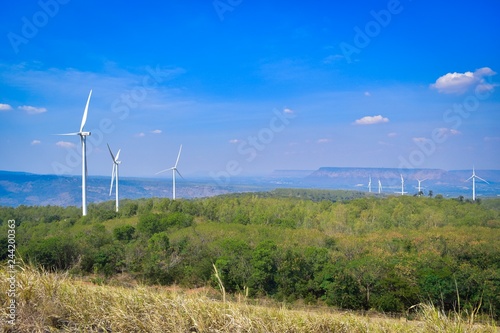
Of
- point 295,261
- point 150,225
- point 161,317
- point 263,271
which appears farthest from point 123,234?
point 161,317

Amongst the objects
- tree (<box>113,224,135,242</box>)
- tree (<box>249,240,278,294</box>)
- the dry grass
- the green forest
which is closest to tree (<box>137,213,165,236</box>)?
the green forest

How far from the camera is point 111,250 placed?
50.7 metres

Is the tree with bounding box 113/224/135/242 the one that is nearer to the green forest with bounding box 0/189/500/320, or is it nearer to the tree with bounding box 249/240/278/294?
the green forest with bounding box 0/189/500/320

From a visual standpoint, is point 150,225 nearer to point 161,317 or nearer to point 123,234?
point 123,234

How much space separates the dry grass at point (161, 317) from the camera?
5.56 meters

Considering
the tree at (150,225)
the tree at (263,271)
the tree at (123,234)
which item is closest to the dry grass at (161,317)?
the tree at (263,271)

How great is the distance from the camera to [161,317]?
5.72 m

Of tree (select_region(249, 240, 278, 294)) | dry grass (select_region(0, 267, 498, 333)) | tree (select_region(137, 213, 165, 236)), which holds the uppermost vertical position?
dry grass (select_region(0, 267, 498, 333))

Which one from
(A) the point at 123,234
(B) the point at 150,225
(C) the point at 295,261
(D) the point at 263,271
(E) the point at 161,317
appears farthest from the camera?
(B) the point at 150,225

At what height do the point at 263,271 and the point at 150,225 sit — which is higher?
the point at 150,225

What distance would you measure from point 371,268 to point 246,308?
40179 millimetres

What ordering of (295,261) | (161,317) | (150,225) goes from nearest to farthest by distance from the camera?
(161,317), (295,261), (150,225)

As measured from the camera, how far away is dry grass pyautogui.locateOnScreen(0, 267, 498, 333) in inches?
219

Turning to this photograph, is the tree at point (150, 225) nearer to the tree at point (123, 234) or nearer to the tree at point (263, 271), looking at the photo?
the tree at point (123, 234)
